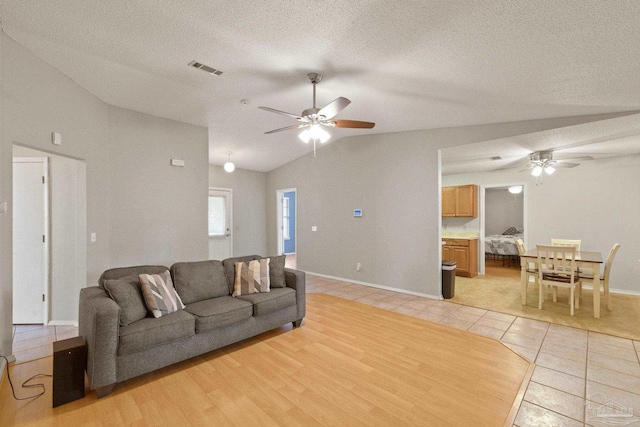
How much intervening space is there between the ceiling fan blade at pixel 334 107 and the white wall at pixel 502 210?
8.18 meters

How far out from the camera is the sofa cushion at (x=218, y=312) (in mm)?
2732

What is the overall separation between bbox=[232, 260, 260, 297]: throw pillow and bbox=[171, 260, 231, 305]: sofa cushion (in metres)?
0.13

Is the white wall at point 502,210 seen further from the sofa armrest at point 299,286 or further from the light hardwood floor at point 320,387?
the sofa armrest at point 299,286

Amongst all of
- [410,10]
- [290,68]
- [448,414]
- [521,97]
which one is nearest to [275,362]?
[448,414]

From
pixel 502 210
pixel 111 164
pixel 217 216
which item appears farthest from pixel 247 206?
pixel 502 210

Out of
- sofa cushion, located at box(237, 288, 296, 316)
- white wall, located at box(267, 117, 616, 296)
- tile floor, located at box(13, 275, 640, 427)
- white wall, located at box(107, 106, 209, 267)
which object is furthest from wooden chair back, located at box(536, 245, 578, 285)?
white wall, located at box(107, 106, 209, 267)

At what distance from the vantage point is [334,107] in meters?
2.63

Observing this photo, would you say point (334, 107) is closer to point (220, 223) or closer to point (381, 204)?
point (381, 204)

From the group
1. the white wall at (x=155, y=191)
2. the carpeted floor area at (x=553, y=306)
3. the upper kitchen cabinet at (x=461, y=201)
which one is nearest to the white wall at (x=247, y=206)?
the white wall at (x=155, y=191)

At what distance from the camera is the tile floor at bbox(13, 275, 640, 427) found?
6.88 feet

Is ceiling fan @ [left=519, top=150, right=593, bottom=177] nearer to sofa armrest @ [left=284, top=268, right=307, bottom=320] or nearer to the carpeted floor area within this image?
the carpeted floor area

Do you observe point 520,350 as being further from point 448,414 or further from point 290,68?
point 290,68

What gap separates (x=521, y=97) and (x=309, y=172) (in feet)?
14.5

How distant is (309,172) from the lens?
682cm
